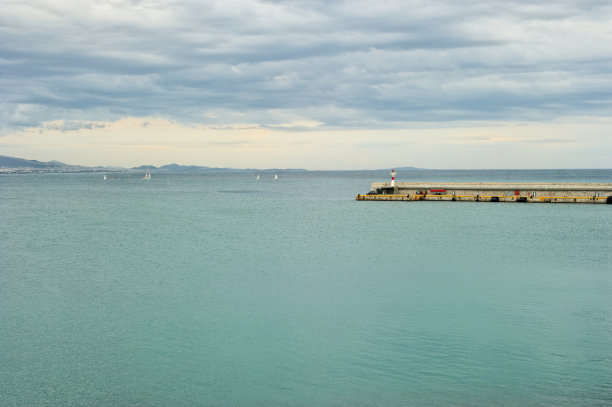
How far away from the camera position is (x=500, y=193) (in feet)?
198

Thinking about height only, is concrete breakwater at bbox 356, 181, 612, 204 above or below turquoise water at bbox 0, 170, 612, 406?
above

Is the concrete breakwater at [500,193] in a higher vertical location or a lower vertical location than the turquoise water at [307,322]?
higher

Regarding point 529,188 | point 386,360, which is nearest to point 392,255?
point 386,360

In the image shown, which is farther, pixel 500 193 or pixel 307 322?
pixel 500 193

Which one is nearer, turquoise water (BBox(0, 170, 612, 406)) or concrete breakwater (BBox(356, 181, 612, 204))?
→ turquoise water (BBox(0, 170, 612, 406))

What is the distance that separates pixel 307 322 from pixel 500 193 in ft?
162

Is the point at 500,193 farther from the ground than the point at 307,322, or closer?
farther from the ground

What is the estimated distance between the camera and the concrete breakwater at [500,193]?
186ft

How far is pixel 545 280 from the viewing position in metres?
21.4

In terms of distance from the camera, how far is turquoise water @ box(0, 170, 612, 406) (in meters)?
11.3

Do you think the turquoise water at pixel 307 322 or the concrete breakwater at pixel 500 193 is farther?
the concrete breakwater at pixel 500 193

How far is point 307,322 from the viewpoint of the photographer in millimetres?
15789

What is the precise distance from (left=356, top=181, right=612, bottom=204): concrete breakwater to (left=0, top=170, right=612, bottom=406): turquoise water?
83.4 feet

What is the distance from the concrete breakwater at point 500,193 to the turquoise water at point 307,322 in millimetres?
25406
